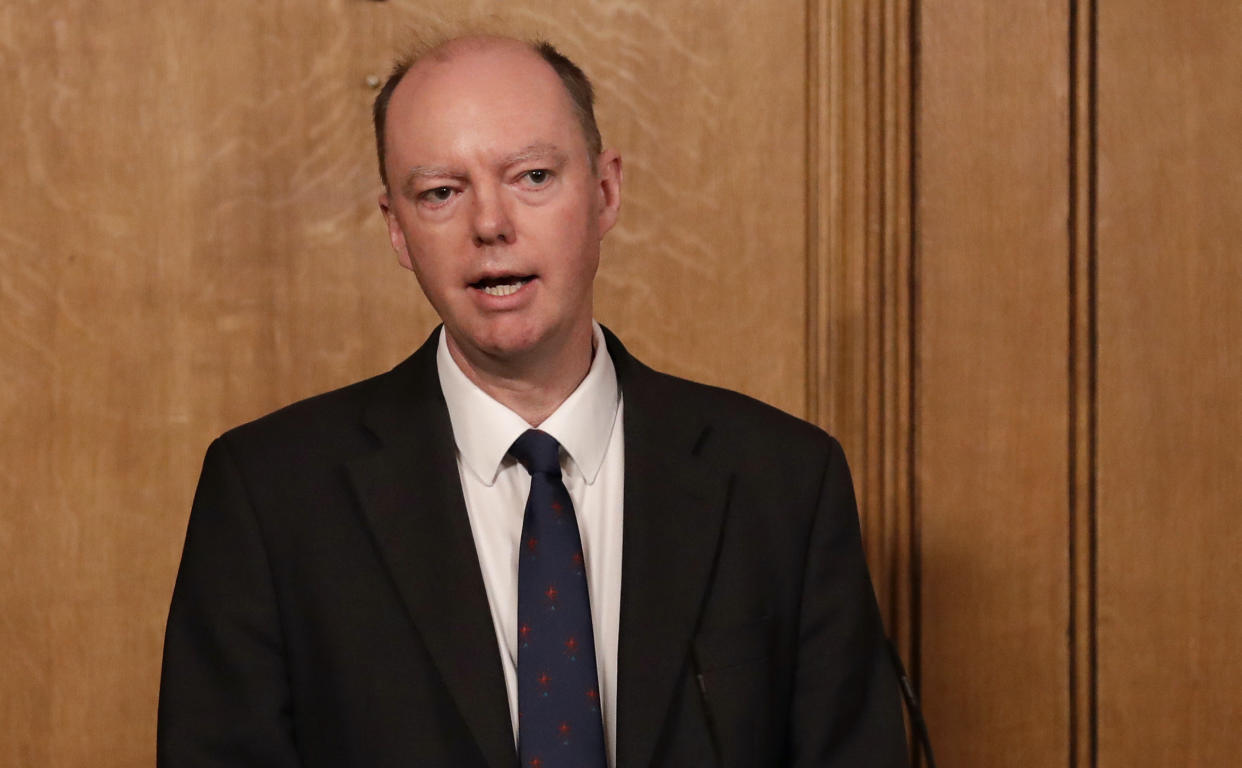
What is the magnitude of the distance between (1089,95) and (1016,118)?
0.10 m

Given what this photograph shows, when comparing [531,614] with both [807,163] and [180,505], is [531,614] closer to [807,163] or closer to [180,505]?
[180,505]

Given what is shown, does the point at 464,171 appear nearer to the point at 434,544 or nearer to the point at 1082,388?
the point at 434,544

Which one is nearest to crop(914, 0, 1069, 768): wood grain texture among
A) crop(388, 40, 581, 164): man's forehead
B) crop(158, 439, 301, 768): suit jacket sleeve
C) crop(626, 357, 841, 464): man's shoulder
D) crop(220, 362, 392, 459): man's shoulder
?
crop(626, 357, 841, 464): man's shoulder

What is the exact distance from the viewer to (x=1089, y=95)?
Answer: 1744 mm

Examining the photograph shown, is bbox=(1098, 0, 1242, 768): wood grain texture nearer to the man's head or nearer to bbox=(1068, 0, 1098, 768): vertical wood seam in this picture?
bbox=(1068, 0, 1098, 768): vertical wood seam

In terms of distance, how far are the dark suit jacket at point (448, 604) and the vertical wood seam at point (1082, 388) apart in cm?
53

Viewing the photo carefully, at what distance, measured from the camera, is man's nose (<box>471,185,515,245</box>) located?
3.95 feet

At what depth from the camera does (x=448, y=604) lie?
3.90 feet

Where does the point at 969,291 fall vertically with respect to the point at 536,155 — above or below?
below

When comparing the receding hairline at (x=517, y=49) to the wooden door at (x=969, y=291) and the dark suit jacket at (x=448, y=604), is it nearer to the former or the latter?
the dark suit jacket at (x=448, y=604)

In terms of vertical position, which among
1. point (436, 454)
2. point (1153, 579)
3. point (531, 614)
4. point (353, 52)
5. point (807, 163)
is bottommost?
point (1153, 579)

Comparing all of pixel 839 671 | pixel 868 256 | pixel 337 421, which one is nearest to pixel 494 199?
pixel 337 421

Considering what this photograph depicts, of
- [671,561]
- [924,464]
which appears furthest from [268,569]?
[924,464]

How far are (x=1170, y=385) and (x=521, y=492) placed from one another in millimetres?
932
